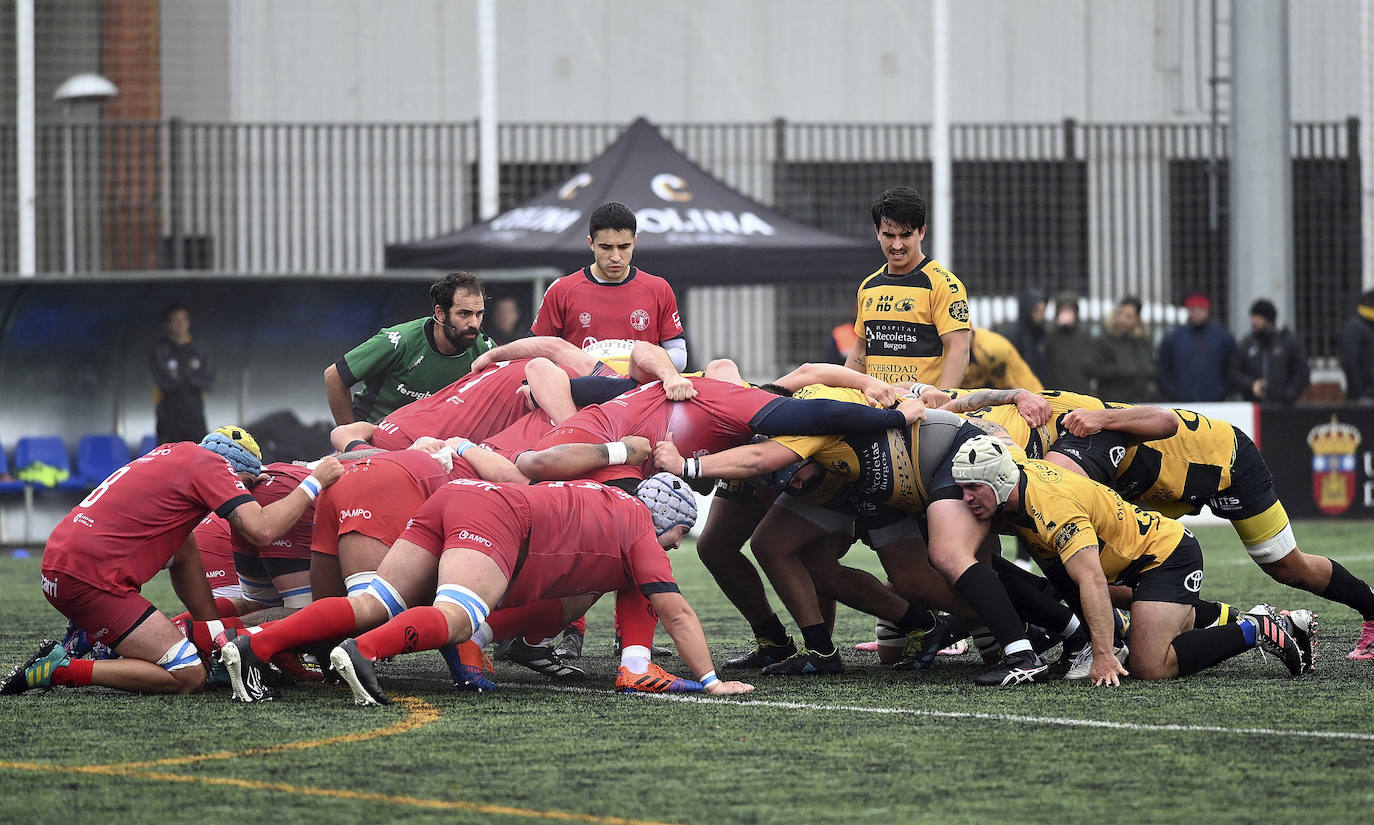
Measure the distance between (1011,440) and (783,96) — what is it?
12687mm

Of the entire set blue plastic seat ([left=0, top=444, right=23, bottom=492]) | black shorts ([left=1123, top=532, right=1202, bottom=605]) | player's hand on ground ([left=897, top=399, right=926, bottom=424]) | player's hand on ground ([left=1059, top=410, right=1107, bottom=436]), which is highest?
player's hand on ground ([left=897, top=399, right=926, bottom=424])

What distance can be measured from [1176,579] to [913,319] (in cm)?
181

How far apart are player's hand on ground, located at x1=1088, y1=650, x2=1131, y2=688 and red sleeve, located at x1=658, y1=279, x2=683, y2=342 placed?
2.72 metres

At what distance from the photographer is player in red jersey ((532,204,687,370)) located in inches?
319

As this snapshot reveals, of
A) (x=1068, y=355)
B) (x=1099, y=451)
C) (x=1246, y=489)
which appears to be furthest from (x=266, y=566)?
(x=1068, y=355)

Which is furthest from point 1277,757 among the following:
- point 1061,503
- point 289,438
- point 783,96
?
point 783,96

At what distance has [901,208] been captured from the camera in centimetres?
766

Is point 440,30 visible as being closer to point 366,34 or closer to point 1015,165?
point 366,34

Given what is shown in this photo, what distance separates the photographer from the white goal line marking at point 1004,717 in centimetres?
526

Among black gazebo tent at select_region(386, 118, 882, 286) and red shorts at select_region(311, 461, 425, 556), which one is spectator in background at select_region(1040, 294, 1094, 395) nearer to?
black gazebo tent at select_region(386, 118, 882, 286)

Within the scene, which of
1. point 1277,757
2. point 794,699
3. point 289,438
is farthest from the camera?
point 289,438

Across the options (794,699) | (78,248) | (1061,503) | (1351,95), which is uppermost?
(1351,95)

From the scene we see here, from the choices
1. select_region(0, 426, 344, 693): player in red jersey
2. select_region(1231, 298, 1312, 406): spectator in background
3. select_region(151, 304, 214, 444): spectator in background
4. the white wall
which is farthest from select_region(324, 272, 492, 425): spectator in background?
the white wall

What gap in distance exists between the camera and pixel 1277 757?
16.0 ft
